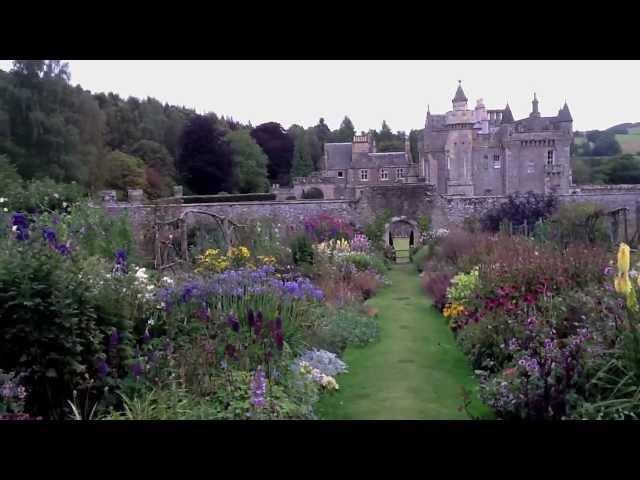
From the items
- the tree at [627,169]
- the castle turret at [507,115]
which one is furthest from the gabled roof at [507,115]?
the tree at [627,169]

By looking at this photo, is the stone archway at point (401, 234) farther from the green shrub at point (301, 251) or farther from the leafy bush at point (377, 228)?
the green shrub at point (301, 251)

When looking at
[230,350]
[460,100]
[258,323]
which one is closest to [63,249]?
[230,350]

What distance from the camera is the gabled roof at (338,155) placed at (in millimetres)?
41844

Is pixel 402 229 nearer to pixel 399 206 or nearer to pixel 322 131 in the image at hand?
pixel 399 206

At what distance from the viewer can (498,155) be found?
35.9 metres

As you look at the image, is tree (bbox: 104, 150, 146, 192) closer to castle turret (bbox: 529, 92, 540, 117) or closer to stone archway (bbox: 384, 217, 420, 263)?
stone archway (bbox: 384, 217, 420, 263)

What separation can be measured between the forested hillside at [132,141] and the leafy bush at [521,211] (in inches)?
635

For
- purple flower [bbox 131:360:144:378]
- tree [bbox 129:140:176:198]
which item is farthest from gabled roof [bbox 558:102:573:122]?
purple flower [bbox 131:360:144:378]

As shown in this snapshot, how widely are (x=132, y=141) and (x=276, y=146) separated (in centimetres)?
1432

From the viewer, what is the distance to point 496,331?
18.2 ft
